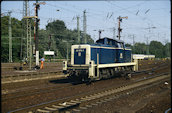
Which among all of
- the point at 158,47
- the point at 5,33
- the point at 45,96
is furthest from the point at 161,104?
the point at 158,47

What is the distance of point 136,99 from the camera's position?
9805 mm

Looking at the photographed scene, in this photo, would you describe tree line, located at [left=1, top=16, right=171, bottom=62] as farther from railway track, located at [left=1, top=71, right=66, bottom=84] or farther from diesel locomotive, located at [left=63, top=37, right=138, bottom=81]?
diesel locomotive, located at [left=63, top=37, right=138, bottom=81]

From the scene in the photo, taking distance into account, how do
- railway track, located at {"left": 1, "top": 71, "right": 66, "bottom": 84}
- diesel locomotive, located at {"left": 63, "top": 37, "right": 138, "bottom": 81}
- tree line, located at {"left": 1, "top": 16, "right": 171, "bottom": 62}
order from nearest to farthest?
1. diesel locomotive, located at {"left": 63, "top": 37, "right": 138, "bottom": 81}
2. railway track, located at {"left": 1, "top": 71, "right": 66, "bottom": 84}
3. tree line, located at {"left": 1, "top": 16, "right": 171, "bottom": 62}

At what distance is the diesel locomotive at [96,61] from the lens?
1408 cm

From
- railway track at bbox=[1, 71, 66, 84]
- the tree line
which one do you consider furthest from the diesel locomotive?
the tree line

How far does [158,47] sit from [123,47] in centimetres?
8209

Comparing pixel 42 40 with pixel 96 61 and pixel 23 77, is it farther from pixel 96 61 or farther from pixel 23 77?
pixel 96 61

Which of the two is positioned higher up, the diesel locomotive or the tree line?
the tree line

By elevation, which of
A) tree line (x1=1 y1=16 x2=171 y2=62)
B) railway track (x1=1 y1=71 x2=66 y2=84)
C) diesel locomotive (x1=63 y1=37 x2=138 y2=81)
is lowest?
railway track (x1=1 y1=71 x2=66 y2=84)

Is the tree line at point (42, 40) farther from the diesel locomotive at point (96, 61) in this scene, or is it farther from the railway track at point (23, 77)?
the diesel locomotive at point (96, 61)

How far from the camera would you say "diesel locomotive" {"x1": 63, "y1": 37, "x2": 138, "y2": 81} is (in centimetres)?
1408

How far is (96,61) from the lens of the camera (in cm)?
1527

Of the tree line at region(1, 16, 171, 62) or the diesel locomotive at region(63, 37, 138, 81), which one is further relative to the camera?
the tree line at region(1, 16, 171, 62)

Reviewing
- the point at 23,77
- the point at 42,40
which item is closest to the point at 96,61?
the point at 23,77
